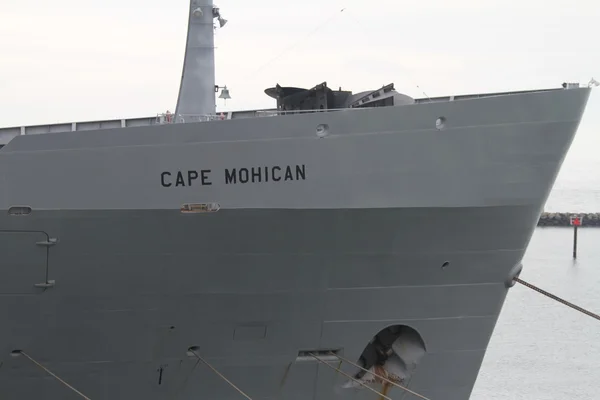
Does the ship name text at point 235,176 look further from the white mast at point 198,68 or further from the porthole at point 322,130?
the white mast at point 198,68

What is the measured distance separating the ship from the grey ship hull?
0.9 inches

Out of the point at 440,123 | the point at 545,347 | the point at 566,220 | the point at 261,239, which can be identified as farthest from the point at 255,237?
the point at 566,220

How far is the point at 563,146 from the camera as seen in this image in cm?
1148

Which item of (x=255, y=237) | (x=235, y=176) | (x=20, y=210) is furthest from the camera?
A: (x=255, y=237)

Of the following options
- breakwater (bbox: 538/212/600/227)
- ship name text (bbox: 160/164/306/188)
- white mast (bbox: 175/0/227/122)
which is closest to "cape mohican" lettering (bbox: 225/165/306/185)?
ship name text (bbox: 160/164/306/188)

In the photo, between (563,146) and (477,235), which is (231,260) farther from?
(563,146)

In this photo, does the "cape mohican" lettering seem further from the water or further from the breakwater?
the breakwater

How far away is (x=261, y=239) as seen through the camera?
36.0 ft

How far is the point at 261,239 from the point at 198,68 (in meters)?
3.33

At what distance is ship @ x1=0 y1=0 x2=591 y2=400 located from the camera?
1059 centimetres

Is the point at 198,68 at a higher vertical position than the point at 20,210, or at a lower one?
higher

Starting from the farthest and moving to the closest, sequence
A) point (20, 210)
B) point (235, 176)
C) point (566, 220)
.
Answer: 1. point (566, 220)
2. point (235, 176)
3. point (20, 210)

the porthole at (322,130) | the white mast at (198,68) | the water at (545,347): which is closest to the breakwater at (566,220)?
the water at (545,347)

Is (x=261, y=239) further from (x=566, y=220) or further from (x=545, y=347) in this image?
(x=566, y=220)
